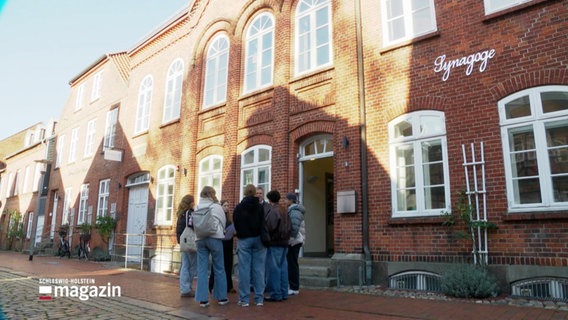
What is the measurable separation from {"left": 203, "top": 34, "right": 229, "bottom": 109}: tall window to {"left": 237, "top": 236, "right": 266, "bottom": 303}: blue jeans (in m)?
7.64

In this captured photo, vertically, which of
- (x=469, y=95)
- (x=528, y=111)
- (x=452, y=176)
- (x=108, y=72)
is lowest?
(x=452, y=176)

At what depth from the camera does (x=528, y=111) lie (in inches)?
279

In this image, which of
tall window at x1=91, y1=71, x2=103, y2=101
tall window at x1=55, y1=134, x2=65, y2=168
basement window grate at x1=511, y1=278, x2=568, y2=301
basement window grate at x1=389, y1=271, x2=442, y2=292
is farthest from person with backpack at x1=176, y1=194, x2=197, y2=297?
tall window at x1=55, y1=134, x2=65, y2=168

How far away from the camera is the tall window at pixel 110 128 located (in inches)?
751

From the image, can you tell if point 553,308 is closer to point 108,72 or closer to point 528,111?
point 528,111

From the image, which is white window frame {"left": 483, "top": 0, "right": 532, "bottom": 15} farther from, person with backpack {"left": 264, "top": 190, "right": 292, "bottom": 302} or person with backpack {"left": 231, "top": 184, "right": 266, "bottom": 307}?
person with backpack {"left": 231, "top": 184, "right": 266, "bottom": 307}

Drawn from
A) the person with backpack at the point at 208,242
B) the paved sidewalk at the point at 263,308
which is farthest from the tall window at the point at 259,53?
the paved sidewalk at the point at 263,308

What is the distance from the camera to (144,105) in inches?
682

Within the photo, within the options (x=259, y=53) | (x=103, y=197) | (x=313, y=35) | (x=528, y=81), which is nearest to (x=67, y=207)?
(x=103, y=197)

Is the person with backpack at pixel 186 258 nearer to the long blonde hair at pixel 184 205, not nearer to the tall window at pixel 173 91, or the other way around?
the long blonde hair at pixel 184 205

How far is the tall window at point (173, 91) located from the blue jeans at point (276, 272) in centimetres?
984

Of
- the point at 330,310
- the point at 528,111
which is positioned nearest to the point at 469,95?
the point at 528,111

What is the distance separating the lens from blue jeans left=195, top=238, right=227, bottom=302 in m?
6.21

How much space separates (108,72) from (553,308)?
20.8 metres
